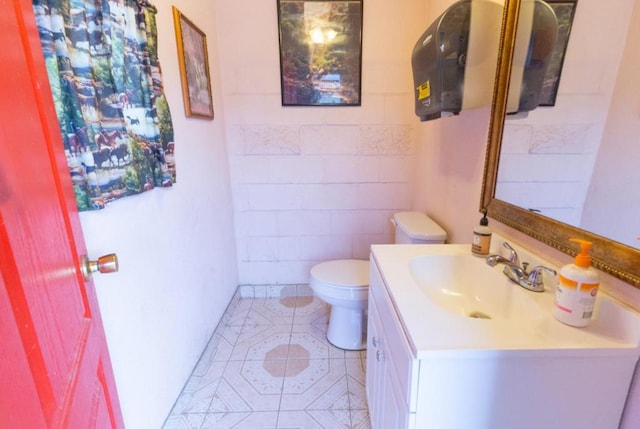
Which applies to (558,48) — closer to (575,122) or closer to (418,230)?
(575,122)

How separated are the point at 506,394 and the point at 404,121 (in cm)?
182

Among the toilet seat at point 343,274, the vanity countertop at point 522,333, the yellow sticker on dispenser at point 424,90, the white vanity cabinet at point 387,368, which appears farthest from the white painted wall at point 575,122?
the toilet seat at point 343,274

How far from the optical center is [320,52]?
2.04m

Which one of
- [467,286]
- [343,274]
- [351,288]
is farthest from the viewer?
[343,274]

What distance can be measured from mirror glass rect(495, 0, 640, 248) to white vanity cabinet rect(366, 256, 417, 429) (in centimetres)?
55

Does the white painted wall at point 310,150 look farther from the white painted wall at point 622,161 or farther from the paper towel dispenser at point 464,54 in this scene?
the white painted wall at point 622,161

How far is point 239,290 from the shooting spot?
2475 mm

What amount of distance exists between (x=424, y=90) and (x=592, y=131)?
0.73m

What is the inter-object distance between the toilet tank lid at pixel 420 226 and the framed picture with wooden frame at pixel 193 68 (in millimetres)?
1285

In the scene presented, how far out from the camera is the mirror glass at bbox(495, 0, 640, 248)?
693 millimetres

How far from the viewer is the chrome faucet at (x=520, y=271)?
2.93 feet

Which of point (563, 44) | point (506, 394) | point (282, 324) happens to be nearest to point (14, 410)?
point (506, 394)

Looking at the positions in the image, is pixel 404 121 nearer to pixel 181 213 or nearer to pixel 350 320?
pixel 350 320

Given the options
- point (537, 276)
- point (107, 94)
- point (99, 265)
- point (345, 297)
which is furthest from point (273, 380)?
point (107, 94)
